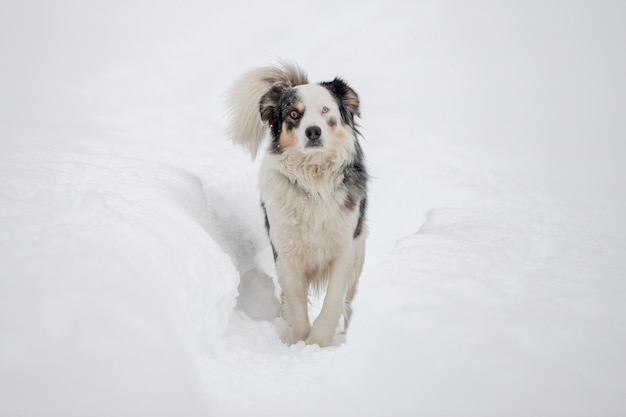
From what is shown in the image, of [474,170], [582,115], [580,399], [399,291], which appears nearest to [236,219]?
[399,291]

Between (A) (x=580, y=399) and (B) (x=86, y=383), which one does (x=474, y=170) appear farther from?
(B) (x=86, y=383)

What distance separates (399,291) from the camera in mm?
1697

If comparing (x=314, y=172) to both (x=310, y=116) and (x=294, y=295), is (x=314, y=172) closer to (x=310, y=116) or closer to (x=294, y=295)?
(x=310, y=116)

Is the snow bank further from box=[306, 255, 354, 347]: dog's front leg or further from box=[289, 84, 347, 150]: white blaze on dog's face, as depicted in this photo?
box=[289, 84, 347, 150]: white blaze on dog's face

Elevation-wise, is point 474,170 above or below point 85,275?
below

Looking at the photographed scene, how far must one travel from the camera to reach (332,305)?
288 centimetres

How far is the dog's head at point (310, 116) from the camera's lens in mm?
2908

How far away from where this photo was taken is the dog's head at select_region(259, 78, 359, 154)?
291 centimetres

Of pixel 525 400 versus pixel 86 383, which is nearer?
pixel 86 383

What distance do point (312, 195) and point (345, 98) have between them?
0.90 m

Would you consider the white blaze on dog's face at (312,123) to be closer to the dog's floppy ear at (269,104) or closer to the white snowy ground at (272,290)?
the dog's floppy ear at (269,104)

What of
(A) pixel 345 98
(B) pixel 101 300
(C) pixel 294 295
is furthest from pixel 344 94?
(B) pixel 101 300

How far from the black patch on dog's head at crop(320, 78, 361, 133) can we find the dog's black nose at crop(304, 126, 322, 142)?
43cm

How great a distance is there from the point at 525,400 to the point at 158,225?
5.06ft
